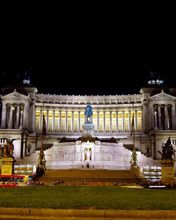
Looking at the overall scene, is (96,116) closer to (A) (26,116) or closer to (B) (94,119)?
(B) (94,119)

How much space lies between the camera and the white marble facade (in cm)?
9806

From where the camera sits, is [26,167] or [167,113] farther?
[167,113]

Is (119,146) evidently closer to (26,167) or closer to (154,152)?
(154,152)

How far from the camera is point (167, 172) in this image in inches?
1598

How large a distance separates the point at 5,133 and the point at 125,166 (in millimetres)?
40288

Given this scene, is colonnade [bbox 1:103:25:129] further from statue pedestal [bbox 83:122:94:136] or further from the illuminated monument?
statue pedestal [bbox 83:122:94:136]

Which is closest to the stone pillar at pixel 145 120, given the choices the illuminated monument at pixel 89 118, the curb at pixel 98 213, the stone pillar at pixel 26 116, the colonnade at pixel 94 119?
the illuminated monument at pixel 89 118

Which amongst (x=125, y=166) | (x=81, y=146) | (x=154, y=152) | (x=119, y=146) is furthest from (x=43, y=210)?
(x=154, y=152)

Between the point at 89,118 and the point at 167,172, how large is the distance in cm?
5311

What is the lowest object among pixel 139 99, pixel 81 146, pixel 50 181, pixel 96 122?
pixel 50 181

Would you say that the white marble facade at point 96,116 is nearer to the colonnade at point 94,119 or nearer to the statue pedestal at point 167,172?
the colonnade at point 94,119

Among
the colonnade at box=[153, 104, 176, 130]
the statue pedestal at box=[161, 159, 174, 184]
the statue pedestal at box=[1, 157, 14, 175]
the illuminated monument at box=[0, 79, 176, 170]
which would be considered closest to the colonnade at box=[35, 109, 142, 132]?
the illuminated monument at box=[0, 79, 176, 170]

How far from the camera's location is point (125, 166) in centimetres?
6769

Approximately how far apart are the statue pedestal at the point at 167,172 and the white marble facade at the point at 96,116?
51694 millimetres
